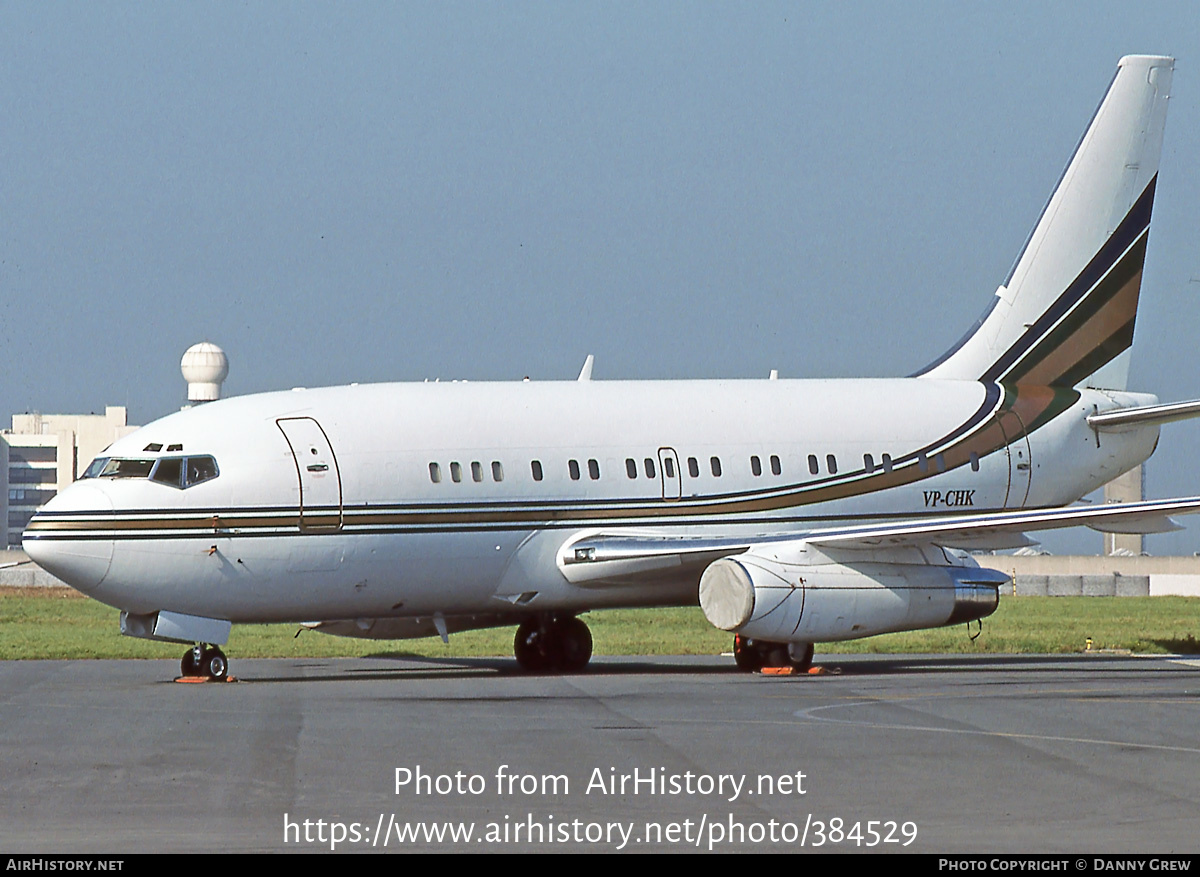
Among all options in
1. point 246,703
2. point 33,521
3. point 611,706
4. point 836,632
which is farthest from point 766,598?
point 33,521

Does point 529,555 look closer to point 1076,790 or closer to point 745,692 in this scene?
point 745,692

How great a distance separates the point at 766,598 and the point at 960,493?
21.2 ft

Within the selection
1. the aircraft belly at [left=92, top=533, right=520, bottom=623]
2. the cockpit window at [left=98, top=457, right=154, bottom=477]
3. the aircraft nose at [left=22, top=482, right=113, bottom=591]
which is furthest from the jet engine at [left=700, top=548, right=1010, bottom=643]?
the aircraft nose at [left=22, top=482, right=113, bottom=591]

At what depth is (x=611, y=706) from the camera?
24.2 metres

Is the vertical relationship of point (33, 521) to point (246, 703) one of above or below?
above

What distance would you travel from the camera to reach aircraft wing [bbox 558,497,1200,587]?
30484mm

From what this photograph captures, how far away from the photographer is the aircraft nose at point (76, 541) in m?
28.1

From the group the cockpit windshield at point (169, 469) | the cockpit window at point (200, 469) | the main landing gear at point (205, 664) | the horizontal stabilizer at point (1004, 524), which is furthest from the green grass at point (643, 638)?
the cockpit window at point (200, 469)

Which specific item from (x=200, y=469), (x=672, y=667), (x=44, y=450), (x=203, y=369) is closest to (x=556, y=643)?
(x=672, y=667)

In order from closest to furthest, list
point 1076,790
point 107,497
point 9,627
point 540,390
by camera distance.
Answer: point 1076,790 < point 107,497 < point 540,390 < point 9,627

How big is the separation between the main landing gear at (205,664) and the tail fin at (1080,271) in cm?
1489

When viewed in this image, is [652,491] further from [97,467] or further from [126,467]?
[97,467]

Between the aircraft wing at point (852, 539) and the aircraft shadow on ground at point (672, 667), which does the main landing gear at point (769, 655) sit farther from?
the aircraft wing at point (852, 539)

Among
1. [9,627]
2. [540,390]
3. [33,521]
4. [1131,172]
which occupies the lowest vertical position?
[9,627]
